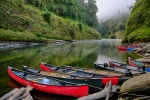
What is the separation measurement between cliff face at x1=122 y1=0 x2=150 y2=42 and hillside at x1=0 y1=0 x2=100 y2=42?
→ 3051cm

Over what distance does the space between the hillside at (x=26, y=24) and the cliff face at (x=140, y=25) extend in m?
30.5

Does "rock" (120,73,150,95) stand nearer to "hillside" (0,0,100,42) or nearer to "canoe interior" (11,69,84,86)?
"canoe interior" (11,69,84,86)

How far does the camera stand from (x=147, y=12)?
59.8 m

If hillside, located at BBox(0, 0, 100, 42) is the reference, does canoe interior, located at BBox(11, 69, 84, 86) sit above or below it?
below

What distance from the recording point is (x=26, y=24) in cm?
5650

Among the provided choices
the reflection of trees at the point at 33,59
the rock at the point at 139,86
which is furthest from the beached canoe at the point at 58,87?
the rock at the point at 139,86

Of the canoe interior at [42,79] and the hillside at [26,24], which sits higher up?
the hillside at [26,24]

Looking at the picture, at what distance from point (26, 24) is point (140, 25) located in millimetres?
41071

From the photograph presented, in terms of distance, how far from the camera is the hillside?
4712 cm

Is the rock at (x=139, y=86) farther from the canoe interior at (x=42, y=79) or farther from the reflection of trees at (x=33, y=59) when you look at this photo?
the reflection of trees at (x=33, y=59)

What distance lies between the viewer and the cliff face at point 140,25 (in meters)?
52.2

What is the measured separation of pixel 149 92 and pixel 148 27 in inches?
1943

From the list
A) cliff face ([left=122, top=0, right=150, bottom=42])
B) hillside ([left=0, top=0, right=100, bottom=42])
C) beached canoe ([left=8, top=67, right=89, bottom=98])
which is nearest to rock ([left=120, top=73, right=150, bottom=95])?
beached canoe ([left=8, top=67, right=89, bottom=98])

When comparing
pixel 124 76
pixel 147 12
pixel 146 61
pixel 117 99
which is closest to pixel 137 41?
pixel 147 12
